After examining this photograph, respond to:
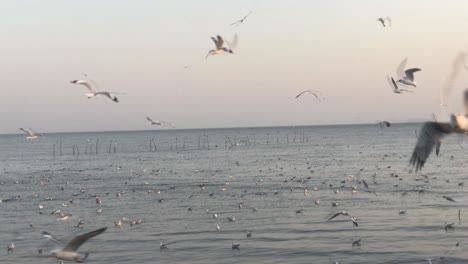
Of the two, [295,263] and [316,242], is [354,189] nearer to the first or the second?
[316,242]

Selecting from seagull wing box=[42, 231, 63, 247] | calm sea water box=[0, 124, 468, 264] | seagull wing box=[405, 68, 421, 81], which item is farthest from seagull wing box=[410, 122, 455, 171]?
seagull wing box=[42, 231, 63, 247]

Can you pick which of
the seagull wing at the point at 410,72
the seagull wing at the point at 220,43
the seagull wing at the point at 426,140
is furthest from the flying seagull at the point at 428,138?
the seagull wing at the point at 220,43

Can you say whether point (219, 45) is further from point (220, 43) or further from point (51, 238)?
point (51, 238)

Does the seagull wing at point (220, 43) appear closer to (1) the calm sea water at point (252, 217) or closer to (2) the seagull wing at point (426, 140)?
(1) the calm sea water at point (252, 217)

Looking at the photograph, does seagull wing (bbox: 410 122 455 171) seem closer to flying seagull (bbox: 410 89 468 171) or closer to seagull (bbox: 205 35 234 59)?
flying seagull (bbox: 410 89 468 171)

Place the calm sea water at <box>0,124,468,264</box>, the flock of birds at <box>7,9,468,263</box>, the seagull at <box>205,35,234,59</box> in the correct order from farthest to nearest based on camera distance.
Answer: the calm sea water at <box>0,124,468,264</box> < the seagull at <box>205,35,234,59</box> < the flock of birds at <box>7,9,468,263</box>

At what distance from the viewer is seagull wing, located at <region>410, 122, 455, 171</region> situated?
36.8 ft

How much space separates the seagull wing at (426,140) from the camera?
36.8ft

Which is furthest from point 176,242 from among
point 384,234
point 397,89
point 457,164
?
point 457,164

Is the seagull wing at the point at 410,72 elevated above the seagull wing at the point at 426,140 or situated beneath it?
elevated above

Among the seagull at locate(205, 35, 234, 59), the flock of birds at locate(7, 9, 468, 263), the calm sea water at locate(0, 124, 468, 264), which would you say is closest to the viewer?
the flock of birds at locate(7, 9, 468, 263)

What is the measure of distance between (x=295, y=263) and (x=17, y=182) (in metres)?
47.5

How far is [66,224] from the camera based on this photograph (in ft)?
122

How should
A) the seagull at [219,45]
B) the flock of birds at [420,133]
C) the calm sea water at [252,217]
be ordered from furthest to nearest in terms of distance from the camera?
the calm sea water at [252,217] → the seagull at [219,45] → the flock of birds at [420,133]
